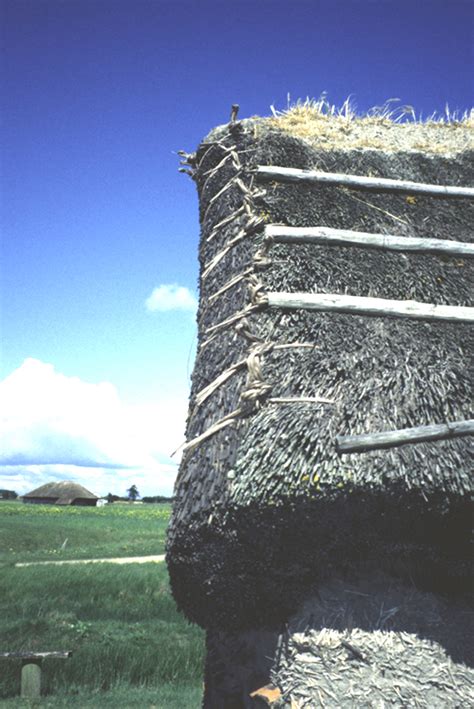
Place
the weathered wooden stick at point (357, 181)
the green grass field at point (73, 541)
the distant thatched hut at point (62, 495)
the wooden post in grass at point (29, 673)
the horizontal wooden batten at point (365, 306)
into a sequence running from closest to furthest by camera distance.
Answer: the horizontal wooden batten at point (365, 306), the weathered wooden stick at point (357, 181), the wooden post in grass at point (29, 673), the green grass field at point (73, 541), the distant thatched hut at point (62, 495)

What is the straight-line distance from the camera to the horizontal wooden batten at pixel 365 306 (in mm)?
3414

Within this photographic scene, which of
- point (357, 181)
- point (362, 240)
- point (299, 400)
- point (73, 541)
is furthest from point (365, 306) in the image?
point (73, 541)

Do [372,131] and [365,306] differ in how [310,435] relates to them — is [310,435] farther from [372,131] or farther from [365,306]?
[372,131]

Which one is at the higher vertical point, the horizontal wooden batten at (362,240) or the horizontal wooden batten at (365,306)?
the horizontal wooden batten at (362,240)

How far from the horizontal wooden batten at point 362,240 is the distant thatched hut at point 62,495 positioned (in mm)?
65226

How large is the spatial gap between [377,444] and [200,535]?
3.19 ft

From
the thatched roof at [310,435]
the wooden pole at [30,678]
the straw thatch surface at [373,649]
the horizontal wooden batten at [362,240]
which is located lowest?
the wooden pole at [30,678]

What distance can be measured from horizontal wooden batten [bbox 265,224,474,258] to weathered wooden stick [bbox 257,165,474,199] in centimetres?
69

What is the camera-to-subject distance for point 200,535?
111 inches

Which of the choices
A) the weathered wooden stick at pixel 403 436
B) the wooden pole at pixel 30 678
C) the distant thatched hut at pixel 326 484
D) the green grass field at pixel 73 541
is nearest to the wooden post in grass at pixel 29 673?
the wooden pole at pixel 30 678

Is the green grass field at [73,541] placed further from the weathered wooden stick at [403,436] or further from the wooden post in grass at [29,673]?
the weathered wooden stick at [403,436]

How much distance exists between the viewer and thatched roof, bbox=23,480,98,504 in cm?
6481

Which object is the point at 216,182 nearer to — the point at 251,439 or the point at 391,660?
the point at 251,439

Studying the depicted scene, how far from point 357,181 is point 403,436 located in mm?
2740
